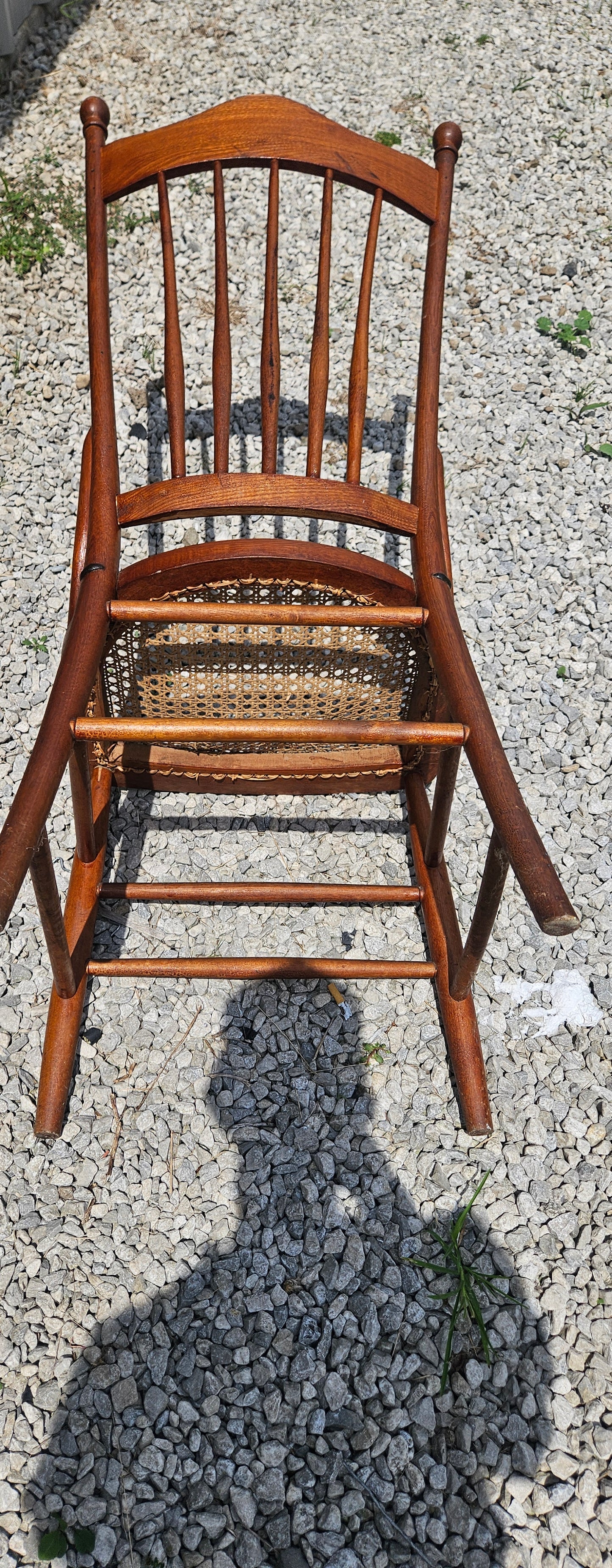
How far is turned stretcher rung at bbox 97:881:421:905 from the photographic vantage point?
1.77 metres

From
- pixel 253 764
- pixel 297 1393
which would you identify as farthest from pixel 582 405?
pixel 297 1393

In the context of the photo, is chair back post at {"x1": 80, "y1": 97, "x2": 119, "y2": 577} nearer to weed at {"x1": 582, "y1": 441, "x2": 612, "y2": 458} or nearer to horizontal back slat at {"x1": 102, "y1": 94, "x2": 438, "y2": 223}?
horizontal back slat at {"x1": 102, "y1": 94, "x2": 438, "y2": 223}

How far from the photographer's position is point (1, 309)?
2.93 m

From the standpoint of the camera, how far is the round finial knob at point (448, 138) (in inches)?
68.3

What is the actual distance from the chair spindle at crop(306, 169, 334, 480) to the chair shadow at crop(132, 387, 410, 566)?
0.83 m

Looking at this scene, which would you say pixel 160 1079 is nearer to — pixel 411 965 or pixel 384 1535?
pixel 411 965

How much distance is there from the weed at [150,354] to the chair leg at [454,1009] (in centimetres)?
169

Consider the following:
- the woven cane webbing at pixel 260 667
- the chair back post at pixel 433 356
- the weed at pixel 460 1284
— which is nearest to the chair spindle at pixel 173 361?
the woven cane webbing at pixel 260 667

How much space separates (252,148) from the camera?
1.68 meters

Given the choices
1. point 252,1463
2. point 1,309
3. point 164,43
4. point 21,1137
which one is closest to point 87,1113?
point 21,1137

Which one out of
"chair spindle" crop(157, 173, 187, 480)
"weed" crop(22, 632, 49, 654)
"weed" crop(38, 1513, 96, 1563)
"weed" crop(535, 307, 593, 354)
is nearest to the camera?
"weed" crop(38, 1513, 96, 1563)

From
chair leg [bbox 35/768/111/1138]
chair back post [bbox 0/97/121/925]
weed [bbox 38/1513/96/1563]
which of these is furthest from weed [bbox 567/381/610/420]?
weed [bbox 38/1513/96/1563]

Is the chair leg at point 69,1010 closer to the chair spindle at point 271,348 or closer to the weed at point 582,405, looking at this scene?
the chair spindle at point 271,348

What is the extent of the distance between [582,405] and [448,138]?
120cm
